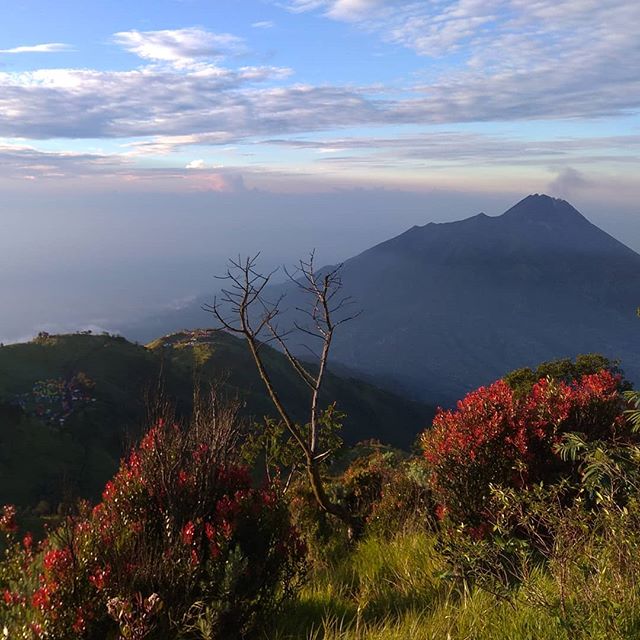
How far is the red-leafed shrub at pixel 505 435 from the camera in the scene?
652 cm

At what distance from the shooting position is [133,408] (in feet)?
218

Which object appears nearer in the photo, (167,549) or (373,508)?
(167,549)

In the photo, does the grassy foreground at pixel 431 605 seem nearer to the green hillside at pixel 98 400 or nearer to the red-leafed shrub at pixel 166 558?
the red-leafed shrub at pixel 166 558

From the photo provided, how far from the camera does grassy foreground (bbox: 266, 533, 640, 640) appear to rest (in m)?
3.44

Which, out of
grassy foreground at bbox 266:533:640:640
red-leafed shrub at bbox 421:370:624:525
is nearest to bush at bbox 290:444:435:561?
red-leafed shrub at bbox 421:370:624:525

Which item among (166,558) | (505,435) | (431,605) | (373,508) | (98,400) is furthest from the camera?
(98,400)

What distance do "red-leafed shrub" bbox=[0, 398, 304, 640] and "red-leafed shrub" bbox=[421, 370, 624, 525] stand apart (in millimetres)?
2231

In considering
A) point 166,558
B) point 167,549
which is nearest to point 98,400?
point 167,549

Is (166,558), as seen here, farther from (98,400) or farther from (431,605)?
(98,400)

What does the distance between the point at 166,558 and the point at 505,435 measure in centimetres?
423

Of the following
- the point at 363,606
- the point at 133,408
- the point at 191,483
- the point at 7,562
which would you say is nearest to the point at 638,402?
the point at 363,606

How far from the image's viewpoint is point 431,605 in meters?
4.82

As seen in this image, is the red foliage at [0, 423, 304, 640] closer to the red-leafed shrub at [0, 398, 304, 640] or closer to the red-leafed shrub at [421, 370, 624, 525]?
the red-leafed shrub at [0, 398, 304, 640]

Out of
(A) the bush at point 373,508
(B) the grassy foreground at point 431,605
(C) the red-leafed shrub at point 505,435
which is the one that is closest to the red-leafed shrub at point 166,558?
(B) the grassy foreground at point 431,605
